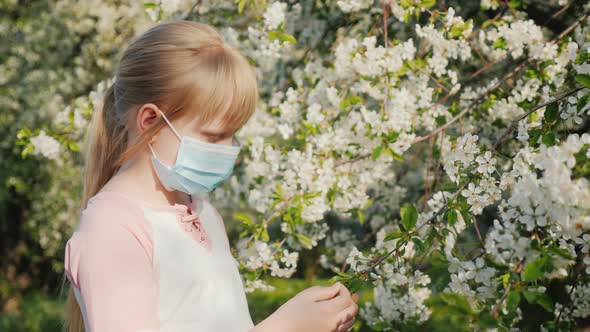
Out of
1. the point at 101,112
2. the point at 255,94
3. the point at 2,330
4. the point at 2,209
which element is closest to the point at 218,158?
the point at 255,94

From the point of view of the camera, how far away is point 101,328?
1.42 meters

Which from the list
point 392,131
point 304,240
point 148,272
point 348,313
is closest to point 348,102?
point 392,131

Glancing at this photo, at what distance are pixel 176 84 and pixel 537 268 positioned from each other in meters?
0.98

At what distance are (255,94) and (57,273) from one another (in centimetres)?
915

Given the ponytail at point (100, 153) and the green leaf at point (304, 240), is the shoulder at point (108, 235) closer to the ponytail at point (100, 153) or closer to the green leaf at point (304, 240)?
the ponytail at point (100, 153)

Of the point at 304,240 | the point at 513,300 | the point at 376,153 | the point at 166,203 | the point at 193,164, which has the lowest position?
the point at 304,240

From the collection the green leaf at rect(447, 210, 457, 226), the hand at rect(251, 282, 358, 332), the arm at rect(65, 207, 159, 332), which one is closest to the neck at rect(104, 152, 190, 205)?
the arm at rect(65, 207, 159, 332)

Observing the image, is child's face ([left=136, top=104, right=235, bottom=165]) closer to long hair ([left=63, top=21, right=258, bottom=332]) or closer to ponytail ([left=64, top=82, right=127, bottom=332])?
long hair ([left=63, top=21, right=258, bottom=332])

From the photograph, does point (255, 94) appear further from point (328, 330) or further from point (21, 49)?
point (21, 49)

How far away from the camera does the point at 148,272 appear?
59.7 inches

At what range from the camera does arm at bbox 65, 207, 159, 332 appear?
56.2 inches

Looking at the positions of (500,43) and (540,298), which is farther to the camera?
(500,43)

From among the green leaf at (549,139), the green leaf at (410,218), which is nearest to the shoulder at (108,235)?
the green leaf at (410,218)

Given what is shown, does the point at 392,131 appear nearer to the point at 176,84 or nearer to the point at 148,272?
the point at 176,84
